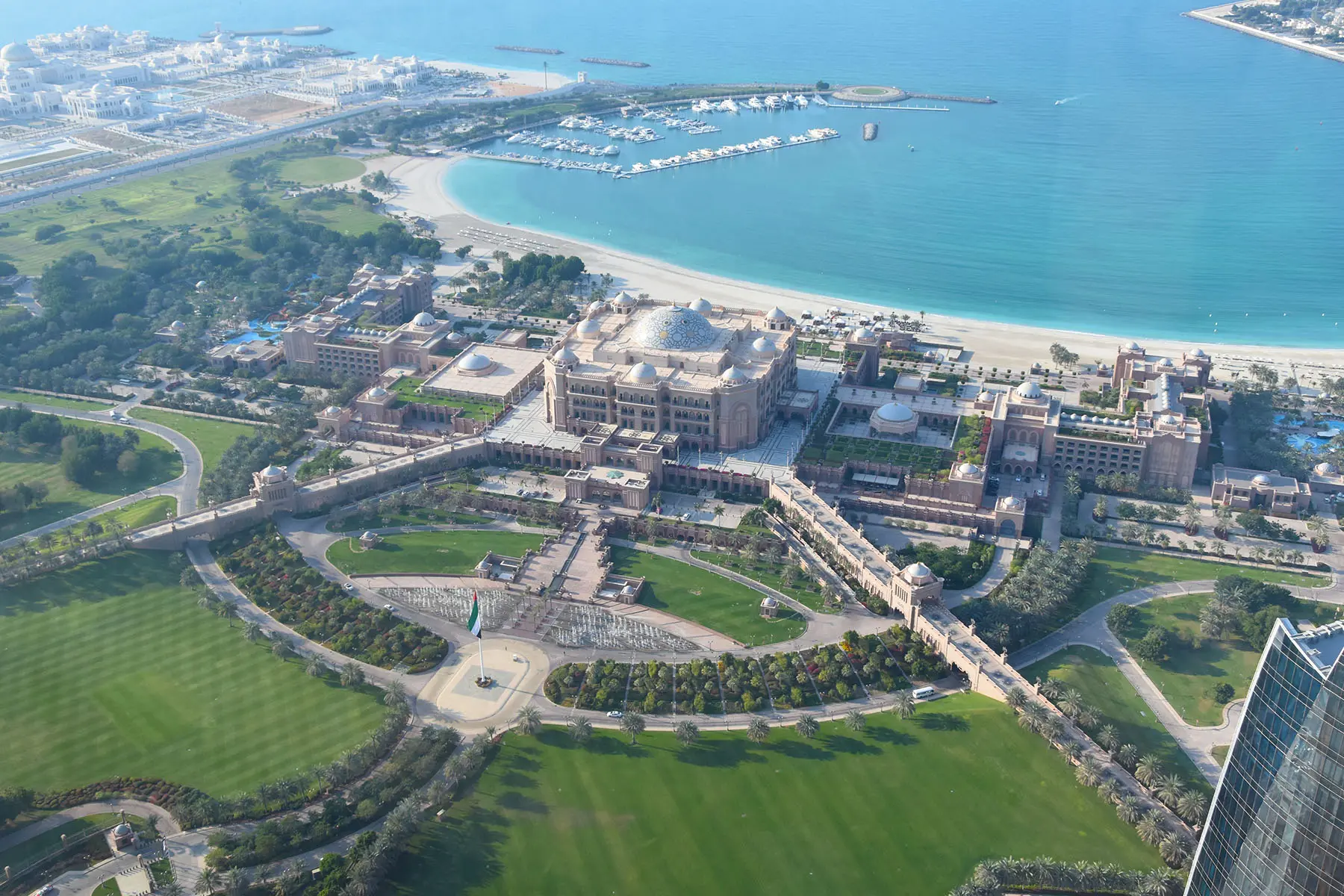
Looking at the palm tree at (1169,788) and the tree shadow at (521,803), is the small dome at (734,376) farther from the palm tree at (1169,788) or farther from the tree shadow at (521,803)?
the palm tree at (1169,788)

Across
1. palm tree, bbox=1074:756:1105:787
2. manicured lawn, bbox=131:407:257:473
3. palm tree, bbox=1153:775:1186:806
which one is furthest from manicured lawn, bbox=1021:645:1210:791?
manicured lawn, bbox=131:407:257:473

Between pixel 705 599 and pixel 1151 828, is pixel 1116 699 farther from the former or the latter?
pixel 705 599

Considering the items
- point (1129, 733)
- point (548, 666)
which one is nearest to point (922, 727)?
point (1129, 733)

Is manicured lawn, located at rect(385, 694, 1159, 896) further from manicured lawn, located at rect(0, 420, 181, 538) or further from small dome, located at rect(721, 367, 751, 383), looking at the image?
manicured lawn, located at rect(0, 420, 181, 538)

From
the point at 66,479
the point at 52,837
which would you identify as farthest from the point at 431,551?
the point at 66,479

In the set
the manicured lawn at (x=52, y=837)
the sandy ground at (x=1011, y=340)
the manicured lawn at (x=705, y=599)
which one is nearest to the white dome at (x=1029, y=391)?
the sandy ground at (x=1011, y=340)

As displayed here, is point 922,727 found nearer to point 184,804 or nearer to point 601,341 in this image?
point 184,804
